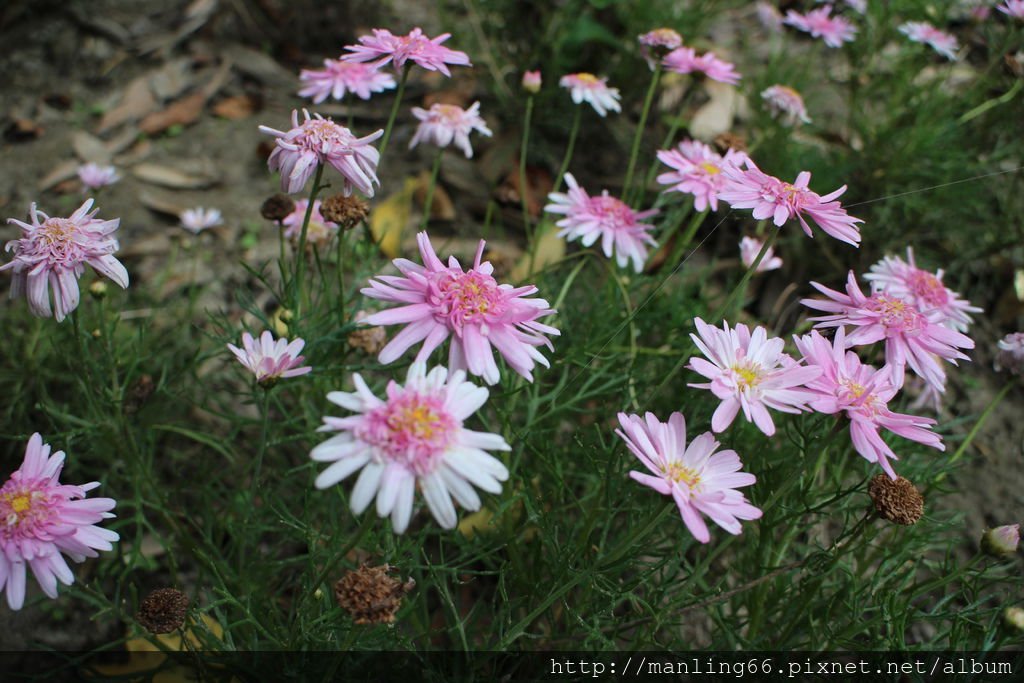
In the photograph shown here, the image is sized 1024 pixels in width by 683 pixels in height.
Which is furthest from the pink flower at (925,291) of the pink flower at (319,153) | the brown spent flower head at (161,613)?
the brown spent flower head at (161,613)

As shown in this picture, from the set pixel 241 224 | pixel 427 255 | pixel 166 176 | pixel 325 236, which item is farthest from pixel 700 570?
pixel 166 176

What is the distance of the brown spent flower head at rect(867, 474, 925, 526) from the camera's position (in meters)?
1.02

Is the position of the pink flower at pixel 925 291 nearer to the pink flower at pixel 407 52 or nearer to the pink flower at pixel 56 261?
the pink flower at pixel 407 52

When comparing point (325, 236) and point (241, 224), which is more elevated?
point (325, 236)

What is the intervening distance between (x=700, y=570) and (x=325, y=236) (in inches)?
38.8

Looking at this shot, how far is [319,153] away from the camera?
110 centimetres

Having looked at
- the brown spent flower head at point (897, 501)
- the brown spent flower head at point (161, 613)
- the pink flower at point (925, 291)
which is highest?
the pink flower at point (925, 291)

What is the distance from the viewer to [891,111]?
2.23m

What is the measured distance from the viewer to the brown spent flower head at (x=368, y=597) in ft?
2.94

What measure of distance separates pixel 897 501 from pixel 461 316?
0.65 m

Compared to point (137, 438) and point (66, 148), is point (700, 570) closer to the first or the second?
point (137, 438)

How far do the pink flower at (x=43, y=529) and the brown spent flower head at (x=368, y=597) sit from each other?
28cm

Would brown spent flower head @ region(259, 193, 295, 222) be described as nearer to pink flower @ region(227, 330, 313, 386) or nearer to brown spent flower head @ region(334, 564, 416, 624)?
pink flower @ region(227, 330, 313, 386)

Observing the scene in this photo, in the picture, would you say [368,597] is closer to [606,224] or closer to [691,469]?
[691,469]
